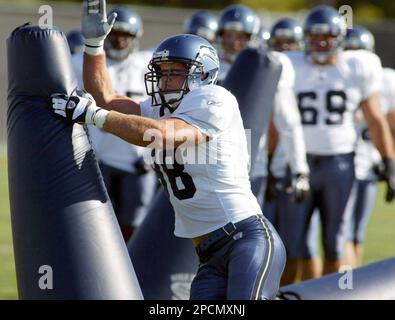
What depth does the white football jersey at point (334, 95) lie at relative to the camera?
6750 millimetres

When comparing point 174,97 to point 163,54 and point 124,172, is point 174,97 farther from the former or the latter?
point 124,172

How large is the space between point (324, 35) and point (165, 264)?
220cm

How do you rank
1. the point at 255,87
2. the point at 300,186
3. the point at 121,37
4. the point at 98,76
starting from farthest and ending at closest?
the point at 121,37
the point at 300,186
the point at 255,87
the point at 98,76

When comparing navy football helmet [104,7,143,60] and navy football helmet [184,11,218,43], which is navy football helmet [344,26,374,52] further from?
navy football helmet [104,7,143,60]

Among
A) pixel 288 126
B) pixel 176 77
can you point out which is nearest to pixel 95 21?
pixel 176 77

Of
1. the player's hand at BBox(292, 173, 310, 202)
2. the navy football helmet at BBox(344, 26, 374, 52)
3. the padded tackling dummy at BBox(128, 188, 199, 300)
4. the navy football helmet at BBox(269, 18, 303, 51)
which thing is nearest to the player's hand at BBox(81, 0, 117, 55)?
the padded tackling dummy at BBox(128, 188, 199, 300)

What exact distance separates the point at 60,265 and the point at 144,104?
80 centimetres

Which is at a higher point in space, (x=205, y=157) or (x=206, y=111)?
(x=206, y=111)

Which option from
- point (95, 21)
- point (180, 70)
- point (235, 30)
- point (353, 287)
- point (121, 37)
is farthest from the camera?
point (235, 30)

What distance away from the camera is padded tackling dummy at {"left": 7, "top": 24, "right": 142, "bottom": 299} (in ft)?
13.5

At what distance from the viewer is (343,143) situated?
6.76m

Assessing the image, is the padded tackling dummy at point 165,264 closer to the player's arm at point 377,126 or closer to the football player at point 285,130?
the football player at point 285,130

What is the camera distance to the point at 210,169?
4125 millimetres

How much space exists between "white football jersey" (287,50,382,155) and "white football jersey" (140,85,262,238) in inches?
104
